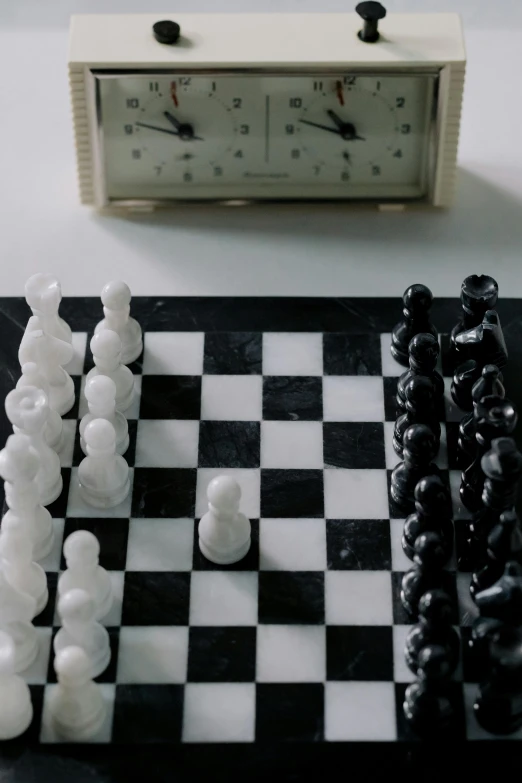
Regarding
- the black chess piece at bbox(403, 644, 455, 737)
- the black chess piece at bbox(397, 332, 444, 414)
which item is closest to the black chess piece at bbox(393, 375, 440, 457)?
the black chess piece at bbox(397, 332, 444, 414)

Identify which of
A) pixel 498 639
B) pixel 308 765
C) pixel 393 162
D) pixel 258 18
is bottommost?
pixel 308 765

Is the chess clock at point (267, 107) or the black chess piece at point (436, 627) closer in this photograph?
the black chess piece at point (436, 627)

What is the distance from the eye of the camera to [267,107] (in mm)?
2254

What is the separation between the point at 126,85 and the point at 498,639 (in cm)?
104

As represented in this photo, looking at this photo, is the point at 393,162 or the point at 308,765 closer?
the point at 308,765

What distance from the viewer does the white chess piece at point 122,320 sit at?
81.7 inches

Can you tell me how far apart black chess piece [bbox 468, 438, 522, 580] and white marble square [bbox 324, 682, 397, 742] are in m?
0.23

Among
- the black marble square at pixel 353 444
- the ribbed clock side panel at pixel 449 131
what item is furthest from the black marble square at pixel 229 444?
the ribbed clock side panel at pixel 449 131

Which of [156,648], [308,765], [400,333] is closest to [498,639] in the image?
[308,765]

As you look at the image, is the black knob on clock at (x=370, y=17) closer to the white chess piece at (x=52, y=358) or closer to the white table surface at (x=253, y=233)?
the white table surface at (x=253, y=233)

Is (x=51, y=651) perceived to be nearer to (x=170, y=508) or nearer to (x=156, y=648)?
(x=156, y=648)

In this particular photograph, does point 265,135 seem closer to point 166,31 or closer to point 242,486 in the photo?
point 166,31

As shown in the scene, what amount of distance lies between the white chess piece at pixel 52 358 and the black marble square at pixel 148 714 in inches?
18.7

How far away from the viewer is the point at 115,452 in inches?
79.6
